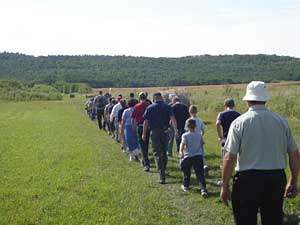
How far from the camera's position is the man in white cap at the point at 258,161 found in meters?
5.86

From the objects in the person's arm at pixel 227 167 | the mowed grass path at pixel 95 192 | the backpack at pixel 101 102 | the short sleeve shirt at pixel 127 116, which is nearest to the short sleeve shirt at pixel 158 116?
the mowed grass path at pixel 95 192

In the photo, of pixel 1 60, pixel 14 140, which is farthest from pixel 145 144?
pixel 1 60

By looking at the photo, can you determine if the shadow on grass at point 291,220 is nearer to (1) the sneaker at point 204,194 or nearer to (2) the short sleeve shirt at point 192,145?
(1) the sneaker at point 204,194

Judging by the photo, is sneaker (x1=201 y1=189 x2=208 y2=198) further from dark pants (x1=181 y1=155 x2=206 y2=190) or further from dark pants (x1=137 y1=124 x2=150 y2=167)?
dark pants (x1=137 y1=124 x2=150 y2=167)

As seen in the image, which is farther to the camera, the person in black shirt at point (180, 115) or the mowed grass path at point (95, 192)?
the person in black shirt at point (180, 115)

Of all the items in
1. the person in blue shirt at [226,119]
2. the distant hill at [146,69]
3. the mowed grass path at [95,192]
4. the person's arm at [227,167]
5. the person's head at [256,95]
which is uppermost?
the distant hill at [146,69]

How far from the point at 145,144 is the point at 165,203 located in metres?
3.98

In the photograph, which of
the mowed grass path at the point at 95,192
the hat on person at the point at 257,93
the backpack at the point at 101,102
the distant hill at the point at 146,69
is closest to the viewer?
the hat on person at the point at 257,93

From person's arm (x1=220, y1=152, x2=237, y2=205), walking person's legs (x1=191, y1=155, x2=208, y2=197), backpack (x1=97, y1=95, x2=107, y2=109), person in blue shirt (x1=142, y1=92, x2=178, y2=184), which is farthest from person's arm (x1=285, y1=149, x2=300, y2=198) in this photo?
backpack (x1=97, y1=95, x2=107, y2=109)

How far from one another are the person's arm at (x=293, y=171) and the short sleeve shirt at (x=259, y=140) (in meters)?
0.11

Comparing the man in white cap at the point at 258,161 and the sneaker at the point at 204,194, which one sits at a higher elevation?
the man in white cap at the point at 258,161

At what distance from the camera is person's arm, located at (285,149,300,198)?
600 cm

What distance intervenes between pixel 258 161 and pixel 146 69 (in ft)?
529

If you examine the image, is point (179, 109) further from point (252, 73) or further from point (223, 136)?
point (252, 73)
